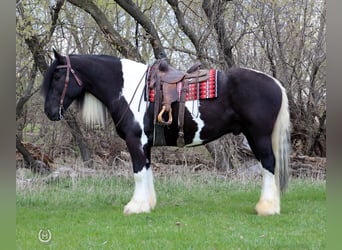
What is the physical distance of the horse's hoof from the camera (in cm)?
491

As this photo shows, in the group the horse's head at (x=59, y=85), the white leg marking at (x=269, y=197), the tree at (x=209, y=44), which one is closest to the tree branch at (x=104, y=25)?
the tree at (x=209, y=44)

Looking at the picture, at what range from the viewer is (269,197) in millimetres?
4992

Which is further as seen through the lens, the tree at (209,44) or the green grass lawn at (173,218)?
the tree at (209,44)

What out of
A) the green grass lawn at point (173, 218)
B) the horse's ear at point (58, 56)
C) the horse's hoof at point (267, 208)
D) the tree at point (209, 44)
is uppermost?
the tree at point (209, 44)

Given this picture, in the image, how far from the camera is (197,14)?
10352 mm

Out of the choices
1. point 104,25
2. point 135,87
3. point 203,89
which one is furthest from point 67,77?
point 104,25

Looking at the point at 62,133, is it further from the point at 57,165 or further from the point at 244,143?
the point at 244,143

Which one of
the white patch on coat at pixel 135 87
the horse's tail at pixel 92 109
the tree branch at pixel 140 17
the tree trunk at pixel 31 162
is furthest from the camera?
the tree branch at pixel 140 17

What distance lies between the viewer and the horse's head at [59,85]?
5273 mm

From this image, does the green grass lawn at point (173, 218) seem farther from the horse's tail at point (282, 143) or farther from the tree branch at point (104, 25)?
the tree branch at point (104, 25)

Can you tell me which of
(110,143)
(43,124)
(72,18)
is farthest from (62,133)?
(72,18)

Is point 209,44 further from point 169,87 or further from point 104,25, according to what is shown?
point 169,87

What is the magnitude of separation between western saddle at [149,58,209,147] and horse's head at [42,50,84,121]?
97 cm

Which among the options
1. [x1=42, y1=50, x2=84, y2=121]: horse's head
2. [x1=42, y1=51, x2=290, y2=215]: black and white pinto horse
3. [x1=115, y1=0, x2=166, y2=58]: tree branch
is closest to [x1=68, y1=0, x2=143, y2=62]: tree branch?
[x1=115, y1=0, x2=166, y2=58]: tree branch
